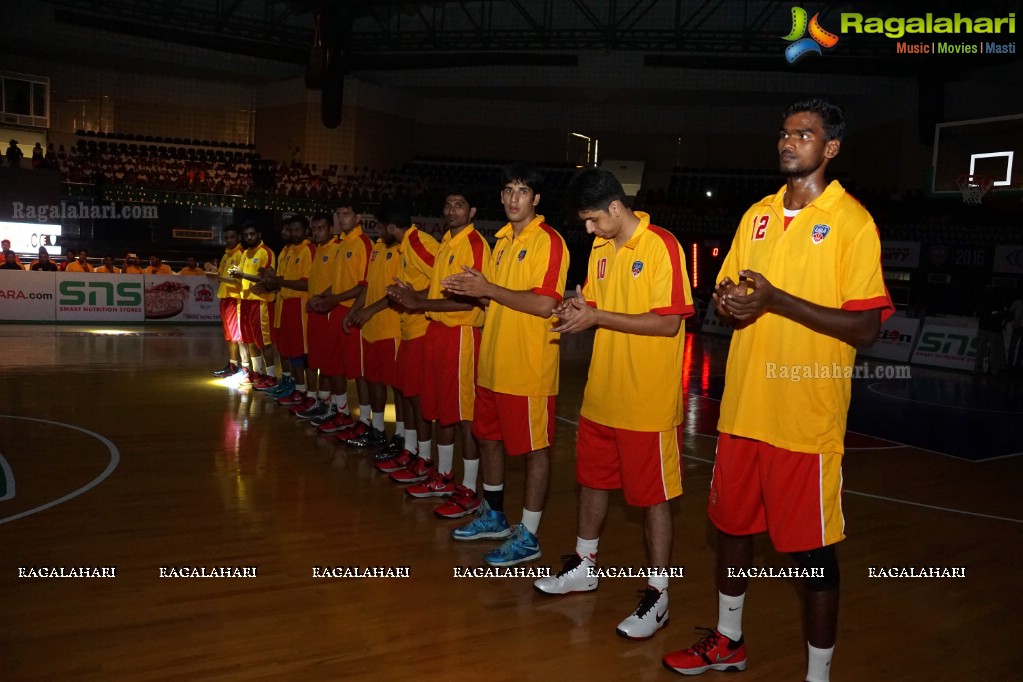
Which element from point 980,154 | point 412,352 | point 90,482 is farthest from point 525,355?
point 980,154

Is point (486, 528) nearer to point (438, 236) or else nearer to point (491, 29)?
point (438, 236)

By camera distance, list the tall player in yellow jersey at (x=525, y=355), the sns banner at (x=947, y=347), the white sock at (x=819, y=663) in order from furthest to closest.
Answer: the sns banner at (x=947, y=347) < the tall player in yellow jersey at (x=525, y=355) < the white sock at (x=819, y=663)

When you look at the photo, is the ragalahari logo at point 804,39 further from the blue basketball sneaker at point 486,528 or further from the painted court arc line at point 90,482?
the blue basketball sneaker at point 486,528

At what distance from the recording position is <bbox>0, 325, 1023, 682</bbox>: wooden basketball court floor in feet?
10.8

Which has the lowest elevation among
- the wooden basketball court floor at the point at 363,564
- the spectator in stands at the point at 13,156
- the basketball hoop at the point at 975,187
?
the wooden basketball court floor at the point at 363,564

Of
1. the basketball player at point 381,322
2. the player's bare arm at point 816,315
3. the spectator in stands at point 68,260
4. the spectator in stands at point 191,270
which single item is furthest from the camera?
the spectator in stands at point 191,270

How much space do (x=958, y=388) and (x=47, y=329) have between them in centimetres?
1484

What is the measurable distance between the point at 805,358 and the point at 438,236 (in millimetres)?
18866

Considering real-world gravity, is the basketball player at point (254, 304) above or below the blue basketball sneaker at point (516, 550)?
above

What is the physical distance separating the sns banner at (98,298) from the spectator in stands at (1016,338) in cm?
1594

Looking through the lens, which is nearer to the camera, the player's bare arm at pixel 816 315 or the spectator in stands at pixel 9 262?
the player's bare arm at pixel 816 315

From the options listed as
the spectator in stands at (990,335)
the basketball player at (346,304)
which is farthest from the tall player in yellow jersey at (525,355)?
the spectator in stands at (990,335)

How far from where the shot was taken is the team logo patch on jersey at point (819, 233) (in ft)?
9.19

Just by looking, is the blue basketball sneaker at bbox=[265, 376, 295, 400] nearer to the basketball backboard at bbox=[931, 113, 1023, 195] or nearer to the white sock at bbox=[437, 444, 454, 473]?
the white sock at bbox=[437, 444, 454, 473]
